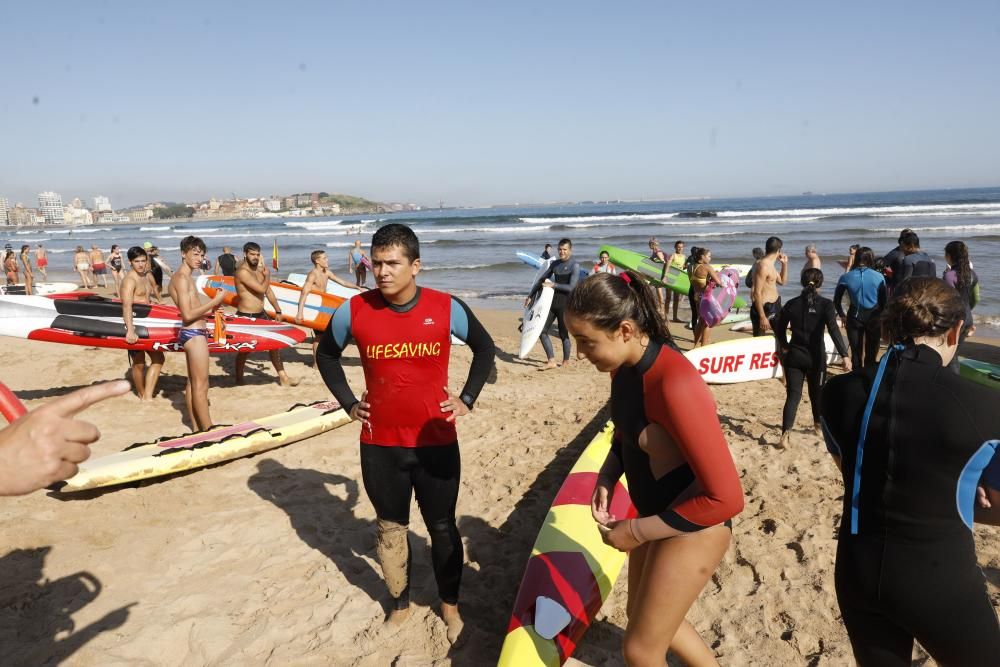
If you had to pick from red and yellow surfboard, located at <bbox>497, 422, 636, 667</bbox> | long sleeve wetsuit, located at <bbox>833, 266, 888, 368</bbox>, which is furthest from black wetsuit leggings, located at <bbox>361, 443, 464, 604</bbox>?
long sleeve wetsuit, located at <bbox>833, 266, 888, 368</bbox>

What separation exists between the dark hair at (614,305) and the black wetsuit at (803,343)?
12.2ft

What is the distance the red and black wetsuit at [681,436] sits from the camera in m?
1.76

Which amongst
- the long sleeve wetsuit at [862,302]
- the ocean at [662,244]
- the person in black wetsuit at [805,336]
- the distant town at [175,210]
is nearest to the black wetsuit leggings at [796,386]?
the person in black wetsuit at [805,336]

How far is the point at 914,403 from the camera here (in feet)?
5.42

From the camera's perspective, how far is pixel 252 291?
7.64 meters

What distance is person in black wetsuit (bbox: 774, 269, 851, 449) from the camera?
16.6 feet

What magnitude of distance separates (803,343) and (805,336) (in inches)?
2.8

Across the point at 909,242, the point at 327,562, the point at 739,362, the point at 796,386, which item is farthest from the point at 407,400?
the point at 909,242

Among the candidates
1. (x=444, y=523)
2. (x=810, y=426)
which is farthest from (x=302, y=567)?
(x=810, y=426)

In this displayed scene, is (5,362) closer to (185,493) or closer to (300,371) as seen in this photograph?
(300,371)

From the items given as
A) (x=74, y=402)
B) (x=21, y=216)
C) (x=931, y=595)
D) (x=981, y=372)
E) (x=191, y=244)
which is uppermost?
(x=21, y=216)

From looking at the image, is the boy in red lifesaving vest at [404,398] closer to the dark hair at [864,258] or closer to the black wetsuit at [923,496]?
the black wetsuit at [923,496]

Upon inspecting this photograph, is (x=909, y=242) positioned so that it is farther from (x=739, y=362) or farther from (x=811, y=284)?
(x=811, y=284)

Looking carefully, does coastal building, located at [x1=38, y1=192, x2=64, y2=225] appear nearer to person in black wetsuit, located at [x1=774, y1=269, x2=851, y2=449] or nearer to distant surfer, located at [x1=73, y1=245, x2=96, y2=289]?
distant surfer, located at [x1=73, y1=245, x2=96, y2=289]
